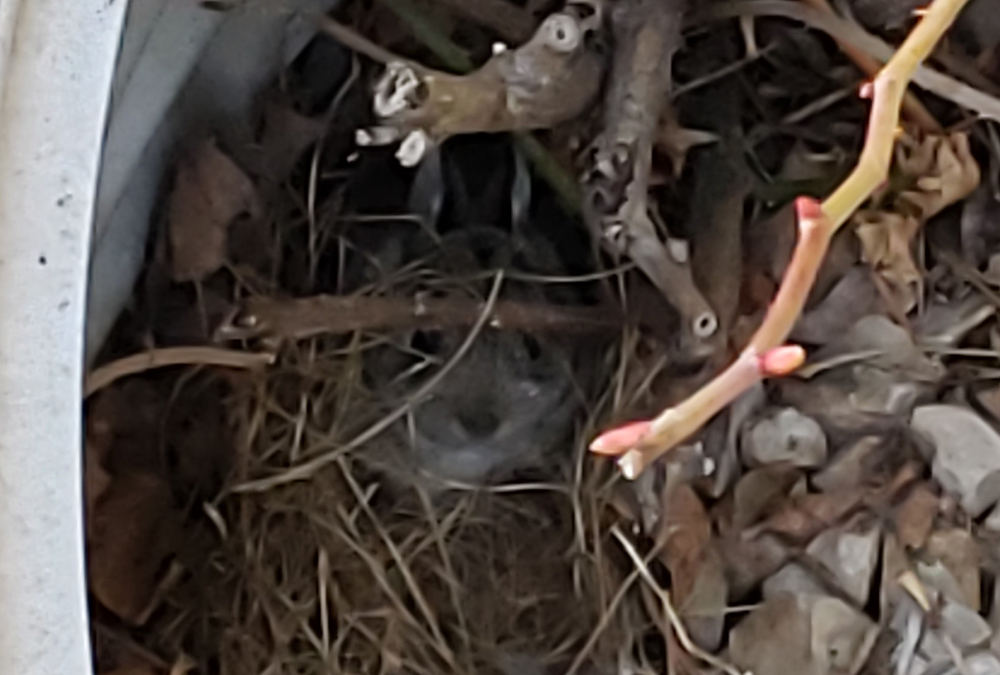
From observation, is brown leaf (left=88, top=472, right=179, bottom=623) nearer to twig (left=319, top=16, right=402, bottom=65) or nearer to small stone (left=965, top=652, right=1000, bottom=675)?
twig (left=319, top=16, right=402, bottom=65)

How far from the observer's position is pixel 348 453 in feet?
2.08

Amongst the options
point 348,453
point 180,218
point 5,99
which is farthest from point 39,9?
point 348,453

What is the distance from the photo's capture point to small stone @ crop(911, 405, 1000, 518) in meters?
0.60

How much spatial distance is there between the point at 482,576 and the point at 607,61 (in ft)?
0.72

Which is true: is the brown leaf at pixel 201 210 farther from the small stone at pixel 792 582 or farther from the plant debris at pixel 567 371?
the small stone at pixel 792 582

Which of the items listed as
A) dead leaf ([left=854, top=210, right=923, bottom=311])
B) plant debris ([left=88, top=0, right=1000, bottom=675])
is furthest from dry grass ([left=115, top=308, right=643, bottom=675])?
→ dead leaf ([left=854, top=210, right=923, bottom=311])

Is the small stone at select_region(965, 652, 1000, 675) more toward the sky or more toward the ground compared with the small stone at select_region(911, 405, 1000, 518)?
more toward the ground

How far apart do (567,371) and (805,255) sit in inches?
7.6

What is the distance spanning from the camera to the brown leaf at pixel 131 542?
1.87 feet

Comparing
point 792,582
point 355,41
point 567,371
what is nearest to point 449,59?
point 355,41

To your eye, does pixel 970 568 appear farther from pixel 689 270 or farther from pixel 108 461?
pixel 108 461

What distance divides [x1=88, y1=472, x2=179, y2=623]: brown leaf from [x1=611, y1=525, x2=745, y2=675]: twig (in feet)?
0.61

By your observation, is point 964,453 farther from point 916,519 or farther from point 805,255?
point 805,255

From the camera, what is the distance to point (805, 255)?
465 millimetres
